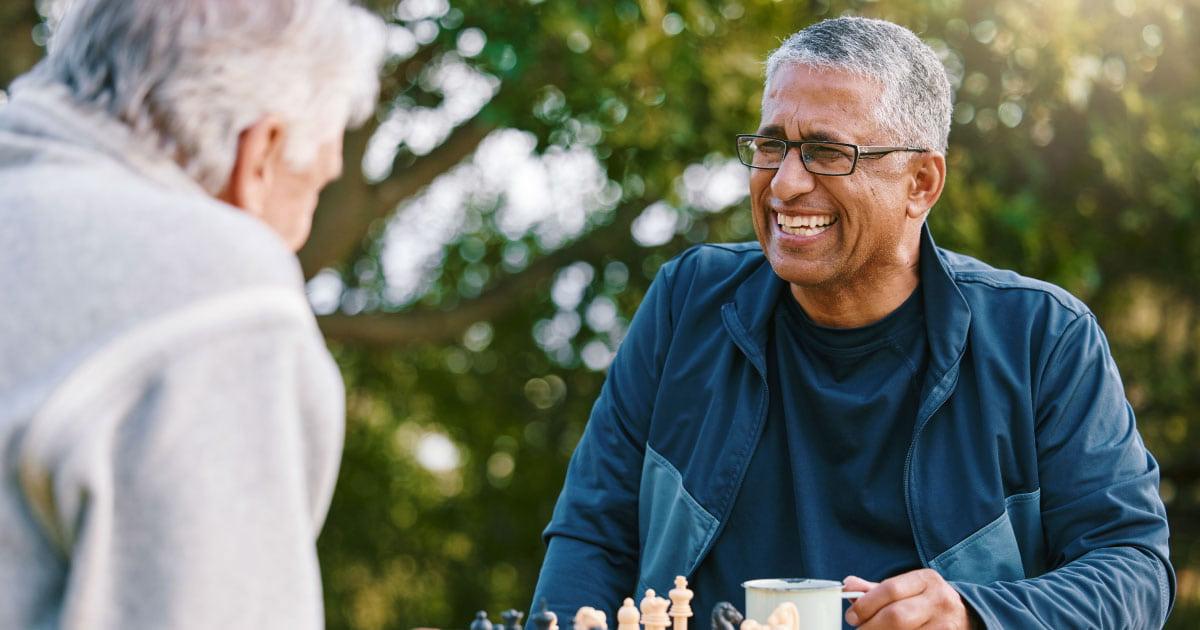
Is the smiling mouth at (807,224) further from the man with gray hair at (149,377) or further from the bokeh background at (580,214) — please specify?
the bokeh background at (580,214)

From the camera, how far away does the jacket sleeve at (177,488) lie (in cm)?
130

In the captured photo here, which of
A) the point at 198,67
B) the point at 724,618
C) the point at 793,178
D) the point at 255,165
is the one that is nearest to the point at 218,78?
the point at 198,67

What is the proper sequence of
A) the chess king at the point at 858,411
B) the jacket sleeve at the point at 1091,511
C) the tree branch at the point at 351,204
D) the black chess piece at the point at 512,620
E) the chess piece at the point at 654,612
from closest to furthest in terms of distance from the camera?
the black chess piece at the point at 512,620, the chess piece at the point at 654,612, the jacket sleeve at the point at 1091,511, the chess king at the point at 858,411, the tree branch at the point at 351,204

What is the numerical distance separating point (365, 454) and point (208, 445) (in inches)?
377

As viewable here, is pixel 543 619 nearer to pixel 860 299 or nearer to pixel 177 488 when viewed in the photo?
pixel 177 488

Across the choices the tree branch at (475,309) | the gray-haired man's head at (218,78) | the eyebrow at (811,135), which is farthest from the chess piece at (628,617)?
the tree branch at (475,309)

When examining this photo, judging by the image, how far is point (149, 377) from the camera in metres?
1.32

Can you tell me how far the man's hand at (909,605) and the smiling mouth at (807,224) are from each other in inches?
31.5

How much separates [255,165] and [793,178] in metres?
1.44

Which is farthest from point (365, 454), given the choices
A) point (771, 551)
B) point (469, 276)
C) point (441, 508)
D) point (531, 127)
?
point (771, 551)

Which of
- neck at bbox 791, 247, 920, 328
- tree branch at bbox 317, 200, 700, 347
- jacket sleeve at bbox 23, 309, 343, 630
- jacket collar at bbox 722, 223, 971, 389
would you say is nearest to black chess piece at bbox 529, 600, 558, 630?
jacket sleeve at bbox 23, 309, 343, 630

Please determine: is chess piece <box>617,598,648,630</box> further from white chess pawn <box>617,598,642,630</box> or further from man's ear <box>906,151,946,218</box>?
man's ear <box>906,151,946,218</box>

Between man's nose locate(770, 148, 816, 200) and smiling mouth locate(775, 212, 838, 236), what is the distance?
2.0 inches

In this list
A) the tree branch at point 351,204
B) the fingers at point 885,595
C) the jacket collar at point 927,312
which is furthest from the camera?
the tree branch at point 351,204
